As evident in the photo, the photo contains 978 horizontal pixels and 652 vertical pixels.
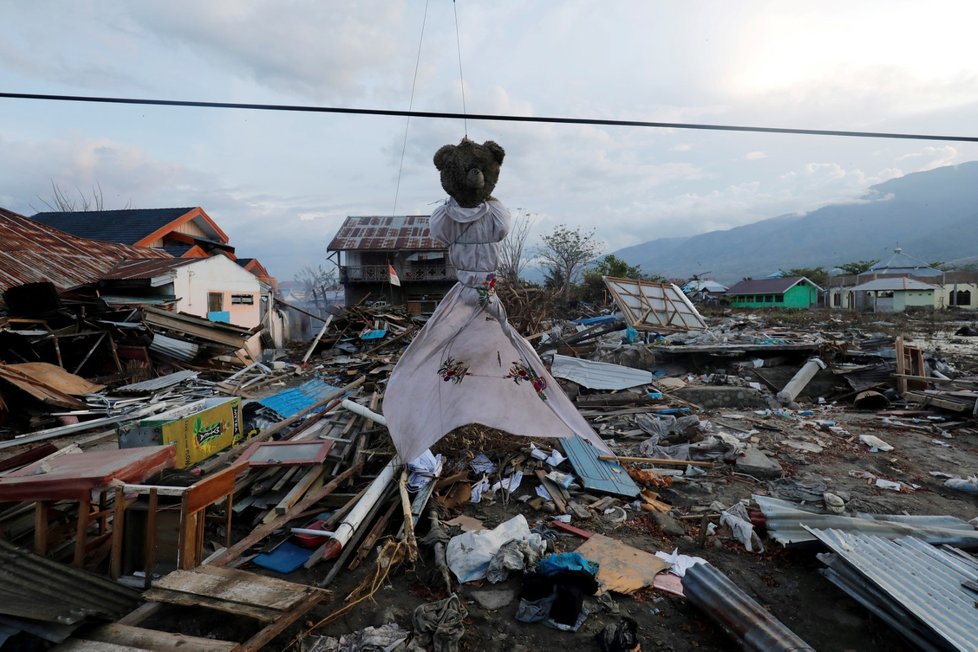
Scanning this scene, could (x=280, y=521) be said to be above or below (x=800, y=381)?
below

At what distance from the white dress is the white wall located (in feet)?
42.4

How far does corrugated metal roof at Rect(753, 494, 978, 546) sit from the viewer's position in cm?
394

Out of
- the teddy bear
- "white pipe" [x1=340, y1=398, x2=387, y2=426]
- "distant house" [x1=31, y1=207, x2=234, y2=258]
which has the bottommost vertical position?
"white pipe" [x1=340, y1=398, x2=387, y2=426]

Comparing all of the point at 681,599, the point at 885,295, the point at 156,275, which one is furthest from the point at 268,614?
the point at 885,295

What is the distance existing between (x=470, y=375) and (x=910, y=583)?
11.1 feet

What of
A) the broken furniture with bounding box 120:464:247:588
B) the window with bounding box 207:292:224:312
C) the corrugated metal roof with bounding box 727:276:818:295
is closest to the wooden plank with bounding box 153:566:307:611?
the broken furniture with bounding box 120:464:247:588

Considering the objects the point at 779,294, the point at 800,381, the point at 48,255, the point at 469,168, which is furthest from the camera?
the point at 779,294

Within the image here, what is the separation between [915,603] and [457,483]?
4.05m

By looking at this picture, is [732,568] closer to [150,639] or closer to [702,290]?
[150,639]

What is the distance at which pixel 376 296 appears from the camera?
26812 mm

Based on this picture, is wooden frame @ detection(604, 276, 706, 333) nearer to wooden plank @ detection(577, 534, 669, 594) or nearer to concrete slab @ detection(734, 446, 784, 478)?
concrete slab @ detection(734, 446, 784, 478)

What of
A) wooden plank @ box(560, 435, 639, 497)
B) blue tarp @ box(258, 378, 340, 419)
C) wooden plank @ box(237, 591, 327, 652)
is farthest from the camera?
blue tarp @ box(258, 378, 340, 419)

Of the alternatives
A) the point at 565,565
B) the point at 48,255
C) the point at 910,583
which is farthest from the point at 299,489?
the point at 48,255

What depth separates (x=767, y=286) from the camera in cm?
4503
